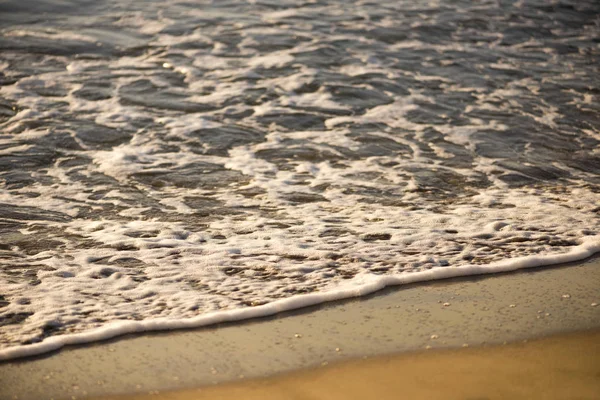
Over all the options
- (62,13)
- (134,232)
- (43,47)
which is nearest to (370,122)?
(134,232)

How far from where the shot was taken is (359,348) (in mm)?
3266

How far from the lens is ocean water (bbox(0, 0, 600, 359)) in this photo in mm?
3973

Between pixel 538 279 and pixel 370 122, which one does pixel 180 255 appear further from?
pixel 370 122

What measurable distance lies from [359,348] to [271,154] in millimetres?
3028

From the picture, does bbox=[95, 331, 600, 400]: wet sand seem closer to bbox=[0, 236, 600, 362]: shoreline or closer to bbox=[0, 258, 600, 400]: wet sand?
bbox=[0, 258, 600, 400]: wet sand

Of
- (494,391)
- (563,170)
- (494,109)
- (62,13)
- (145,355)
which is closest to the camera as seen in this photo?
(494,391)

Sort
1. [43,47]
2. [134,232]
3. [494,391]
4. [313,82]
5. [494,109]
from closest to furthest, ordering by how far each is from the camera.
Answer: [494,391], [134,232], [494,109], [313,82], [43,47]

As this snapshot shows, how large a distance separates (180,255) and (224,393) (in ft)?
4.67

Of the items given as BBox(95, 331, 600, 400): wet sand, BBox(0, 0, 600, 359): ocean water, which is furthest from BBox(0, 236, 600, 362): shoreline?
BBox(95, 331, 600, 400): wet sand

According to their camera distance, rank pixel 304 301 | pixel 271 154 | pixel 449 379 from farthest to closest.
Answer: pixel 271 154 < pixel 304 301 < pixel 449 379

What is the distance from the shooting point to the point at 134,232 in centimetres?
455

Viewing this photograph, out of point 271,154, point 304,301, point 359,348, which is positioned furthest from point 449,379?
point 271,154

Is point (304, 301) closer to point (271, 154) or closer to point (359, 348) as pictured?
point (359, 348)

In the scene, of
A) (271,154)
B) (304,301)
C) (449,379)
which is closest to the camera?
(449,379)
